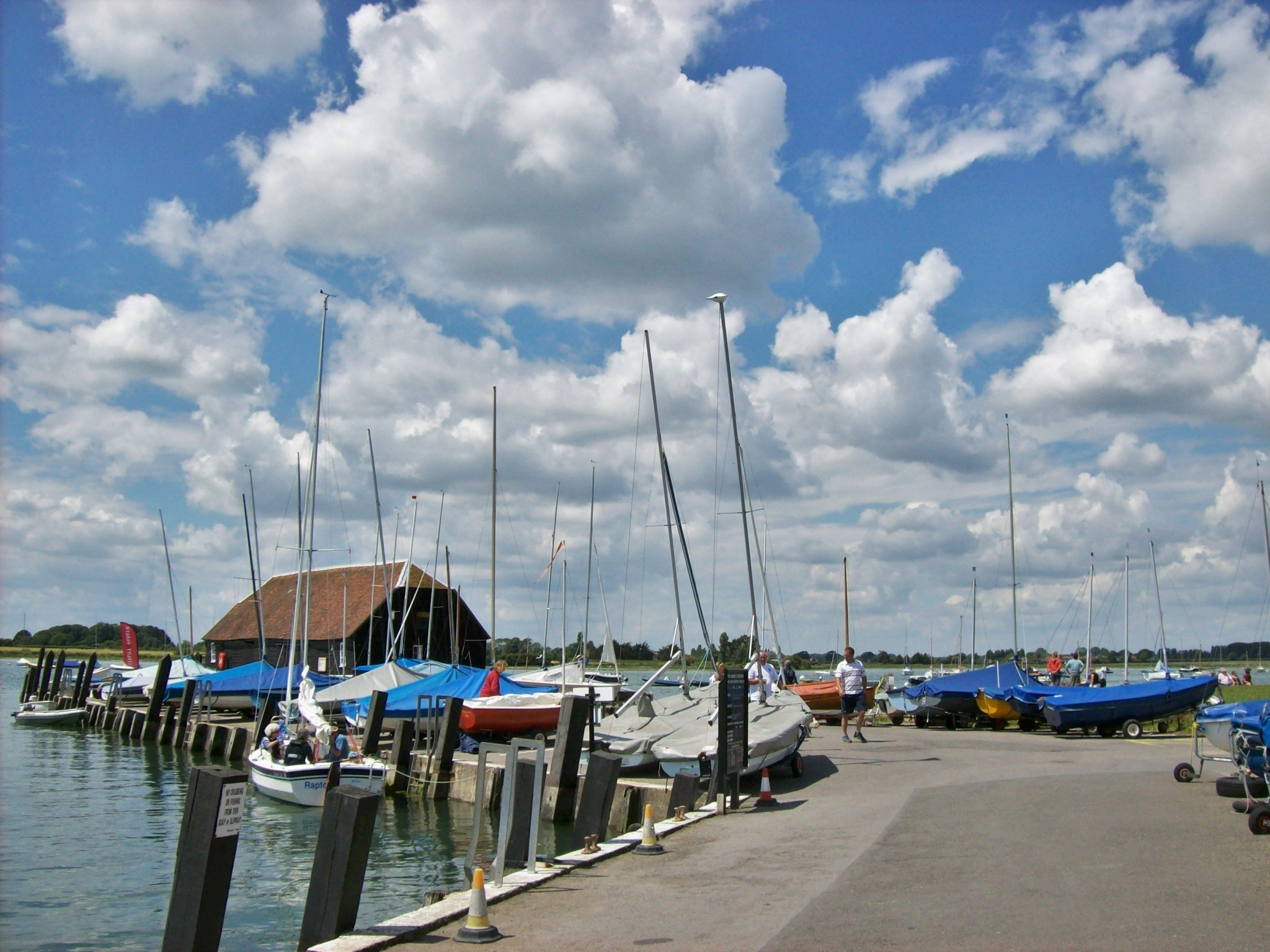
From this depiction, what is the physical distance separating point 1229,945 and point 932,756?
1347 centimetres

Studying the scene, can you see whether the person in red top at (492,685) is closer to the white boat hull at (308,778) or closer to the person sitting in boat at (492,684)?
the person sitting in boat at (492,684)

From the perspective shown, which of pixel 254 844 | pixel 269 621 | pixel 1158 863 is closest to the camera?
pixel 1158 863

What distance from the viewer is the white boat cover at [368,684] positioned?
34562 mm

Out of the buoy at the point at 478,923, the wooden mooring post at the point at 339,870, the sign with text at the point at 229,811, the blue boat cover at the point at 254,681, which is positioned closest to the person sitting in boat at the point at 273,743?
the blue boat cover at the point at 254,681

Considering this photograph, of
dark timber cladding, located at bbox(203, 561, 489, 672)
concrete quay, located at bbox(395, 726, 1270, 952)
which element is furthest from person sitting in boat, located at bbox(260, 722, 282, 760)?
dark timber cladding, located at bbox(203, 561, 489, 672)

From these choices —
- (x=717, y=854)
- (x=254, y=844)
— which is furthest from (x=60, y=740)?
(x=717, y=854)

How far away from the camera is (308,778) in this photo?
951 inches

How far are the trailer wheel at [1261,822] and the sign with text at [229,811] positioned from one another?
10.4 m

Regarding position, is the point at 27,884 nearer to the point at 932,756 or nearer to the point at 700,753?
the point at 700,753

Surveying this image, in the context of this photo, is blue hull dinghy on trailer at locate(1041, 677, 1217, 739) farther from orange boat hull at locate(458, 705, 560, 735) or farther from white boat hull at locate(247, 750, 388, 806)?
white boat hull at locate(247, 750, 388, 806)

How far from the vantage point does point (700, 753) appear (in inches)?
699

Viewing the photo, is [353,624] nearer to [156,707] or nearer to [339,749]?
[156,707]

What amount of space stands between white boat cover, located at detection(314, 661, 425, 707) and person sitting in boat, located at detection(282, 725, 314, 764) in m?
8.72

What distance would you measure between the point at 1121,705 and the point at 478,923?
20739 mm
